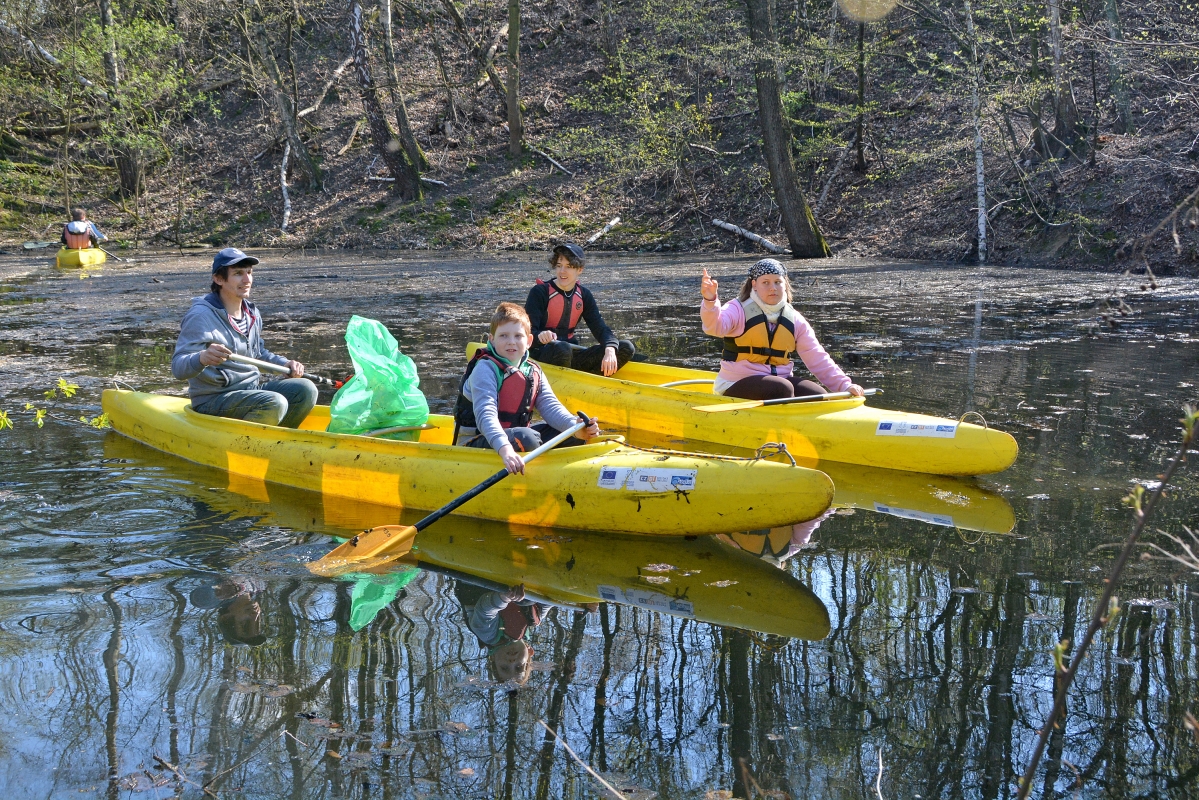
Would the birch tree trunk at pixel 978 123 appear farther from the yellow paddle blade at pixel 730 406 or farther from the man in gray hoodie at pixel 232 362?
the man in gray hoodie at pixel 232 362

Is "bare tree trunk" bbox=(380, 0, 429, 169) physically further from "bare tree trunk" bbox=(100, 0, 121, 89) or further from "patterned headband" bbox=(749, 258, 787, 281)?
"patterned headband" bbox=(749, 258, 787, 281)

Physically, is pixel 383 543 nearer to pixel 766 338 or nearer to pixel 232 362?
pixel 232 362

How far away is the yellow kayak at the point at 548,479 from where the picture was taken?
4285mm

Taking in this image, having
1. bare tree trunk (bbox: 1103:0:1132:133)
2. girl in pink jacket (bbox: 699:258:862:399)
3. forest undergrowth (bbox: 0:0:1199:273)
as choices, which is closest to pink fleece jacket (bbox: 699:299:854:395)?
girl in pink jacket (bbox: 699:258:862:399)

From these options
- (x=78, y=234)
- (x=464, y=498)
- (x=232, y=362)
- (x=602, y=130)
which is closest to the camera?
(x=464, y=498)

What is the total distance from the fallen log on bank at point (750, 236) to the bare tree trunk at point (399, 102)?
6501 mm

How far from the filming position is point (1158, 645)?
327cm

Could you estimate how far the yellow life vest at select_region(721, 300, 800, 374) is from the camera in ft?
19.6

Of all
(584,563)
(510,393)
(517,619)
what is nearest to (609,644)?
(517,619)

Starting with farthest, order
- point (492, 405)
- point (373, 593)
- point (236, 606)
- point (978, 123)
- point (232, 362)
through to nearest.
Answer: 1. point (978, 123)
2. point (232, 362)
3. point (492, 405)
4. point (373, 593)
5. point (236, 606)

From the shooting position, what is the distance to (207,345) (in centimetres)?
530

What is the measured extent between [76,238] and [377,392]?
13.6 m

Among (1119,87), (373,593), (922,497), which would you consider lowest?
(922,497)

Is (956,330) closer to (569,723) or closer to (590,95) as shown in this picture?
(569,723)
